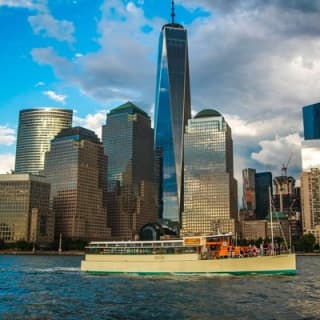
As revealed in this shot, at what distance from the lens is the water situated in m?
57.9

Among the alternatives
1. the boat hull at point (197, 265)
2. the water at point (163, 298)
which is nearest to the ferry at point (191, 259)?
the boat hull at point (197, 265)

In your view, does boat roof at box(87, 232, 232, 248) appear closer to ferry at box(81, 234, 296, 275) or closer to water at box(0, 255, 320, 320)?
ferry at box(81, 234, 296, 275)

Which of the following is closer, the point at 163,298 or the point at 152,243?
the point at 163,298

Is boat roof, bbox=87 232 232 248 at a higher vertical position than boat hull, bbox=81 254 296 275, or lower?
higher

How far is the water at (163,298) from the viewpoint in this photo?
57.9m

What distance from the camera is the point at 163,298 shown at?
7081cm

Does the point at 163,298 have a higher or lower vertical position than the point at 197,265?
lower

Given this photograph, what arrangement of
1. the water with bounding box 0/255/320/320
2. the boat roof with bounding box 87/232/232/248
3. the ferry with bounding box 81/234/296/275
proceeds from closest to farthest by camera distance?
the water with bounding box 0/255/320/320, the ferry with bounding box 81/234/296/275, the boat roof with bounding box 87/232/232/248

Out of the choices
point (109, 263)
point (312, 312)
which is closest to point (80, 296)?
point (312, 312)

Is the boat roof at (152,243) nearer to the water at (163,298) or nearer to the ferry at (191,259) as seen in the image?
the ferry at (191,259)

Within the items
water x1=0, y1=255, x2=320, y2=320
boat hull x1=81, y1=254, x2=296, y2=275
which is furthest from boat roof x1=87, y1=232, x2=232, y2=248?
water x1=0, y1=255, x2=320, y2=320


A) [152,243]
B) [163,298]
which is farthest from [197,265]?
[163,298]

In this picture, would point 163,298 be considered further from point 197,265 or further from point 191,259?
point 191,259

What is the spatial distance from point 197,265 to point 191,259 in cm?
204
